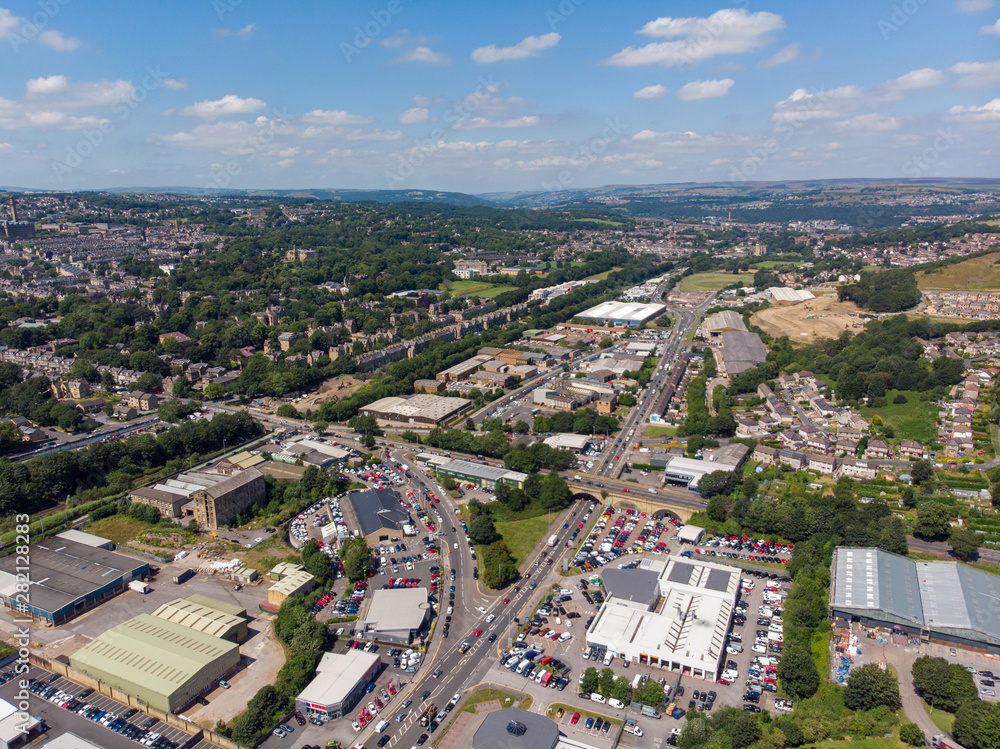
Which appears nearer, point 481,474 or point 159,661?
point 159,661

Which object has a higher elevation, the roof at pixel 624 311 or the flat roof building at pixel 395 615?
the roof at pixel 624 311

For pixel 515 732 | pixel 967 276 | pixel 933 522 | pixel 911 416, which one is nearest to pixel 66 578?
pixel 515 732

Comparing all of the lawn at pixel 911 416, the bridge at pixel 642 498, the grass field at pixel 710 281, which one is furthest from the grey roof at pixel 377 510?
the grass field at pixel 710 281

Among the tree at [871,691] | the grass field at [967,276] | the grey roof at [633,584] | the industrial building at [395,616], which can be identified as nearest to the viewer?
the tree at [871,691]

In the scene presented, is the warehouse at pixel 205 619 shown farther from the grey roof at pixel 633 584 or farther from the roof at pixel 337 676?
the grey roof at pixel 633 584

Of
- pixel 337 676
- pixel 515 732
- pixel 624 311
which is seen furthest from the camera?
pixel 624 311

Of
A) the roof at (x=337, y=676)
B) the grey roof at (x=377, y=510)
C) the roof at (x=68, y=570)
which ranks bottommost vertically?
the roof at (x=337, y=676)

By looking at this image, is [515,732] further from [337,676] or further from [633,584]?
[633,584]
